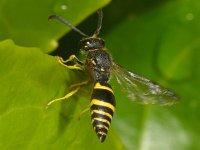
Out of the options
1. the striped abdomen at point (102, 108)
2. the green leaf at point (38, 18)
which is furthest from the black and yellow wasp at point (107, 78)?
the green leaf at point (38, 18)

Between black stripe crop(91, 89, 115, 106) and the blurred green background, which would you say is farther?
black stripe crop(91, 89, 115, 106)

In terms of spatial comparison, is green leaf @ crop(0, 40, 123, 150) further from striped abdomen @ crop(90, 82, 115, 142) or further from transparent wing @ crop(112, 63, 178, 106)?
transparent wing @ crop(112, 63, 178, 106)

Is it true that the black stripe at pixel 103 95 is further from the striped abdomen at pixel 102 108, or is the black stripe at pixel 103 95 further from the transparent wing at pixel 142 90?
the transparent wing at pixel 142 90

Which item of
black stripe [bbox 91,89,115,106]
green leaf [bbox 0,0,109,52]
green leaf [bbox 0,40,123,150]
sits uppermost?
green leaf [bbox 0,0,109,52]

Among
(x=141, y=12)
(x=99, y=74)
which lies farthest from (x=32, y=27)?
(x=141, y=12)

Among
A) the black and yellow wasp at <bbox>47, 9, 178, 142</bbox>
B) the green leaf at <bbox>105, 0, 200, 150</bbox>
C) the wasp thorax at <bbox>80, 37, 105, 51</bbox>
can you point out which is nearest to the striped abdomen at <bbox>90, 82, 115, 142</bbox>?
the black and yellow wasp at <bbox>47, 9, 178, 142</bbox>

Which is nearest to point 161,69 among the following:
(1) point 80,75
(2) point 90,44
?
(2) point 90,44
